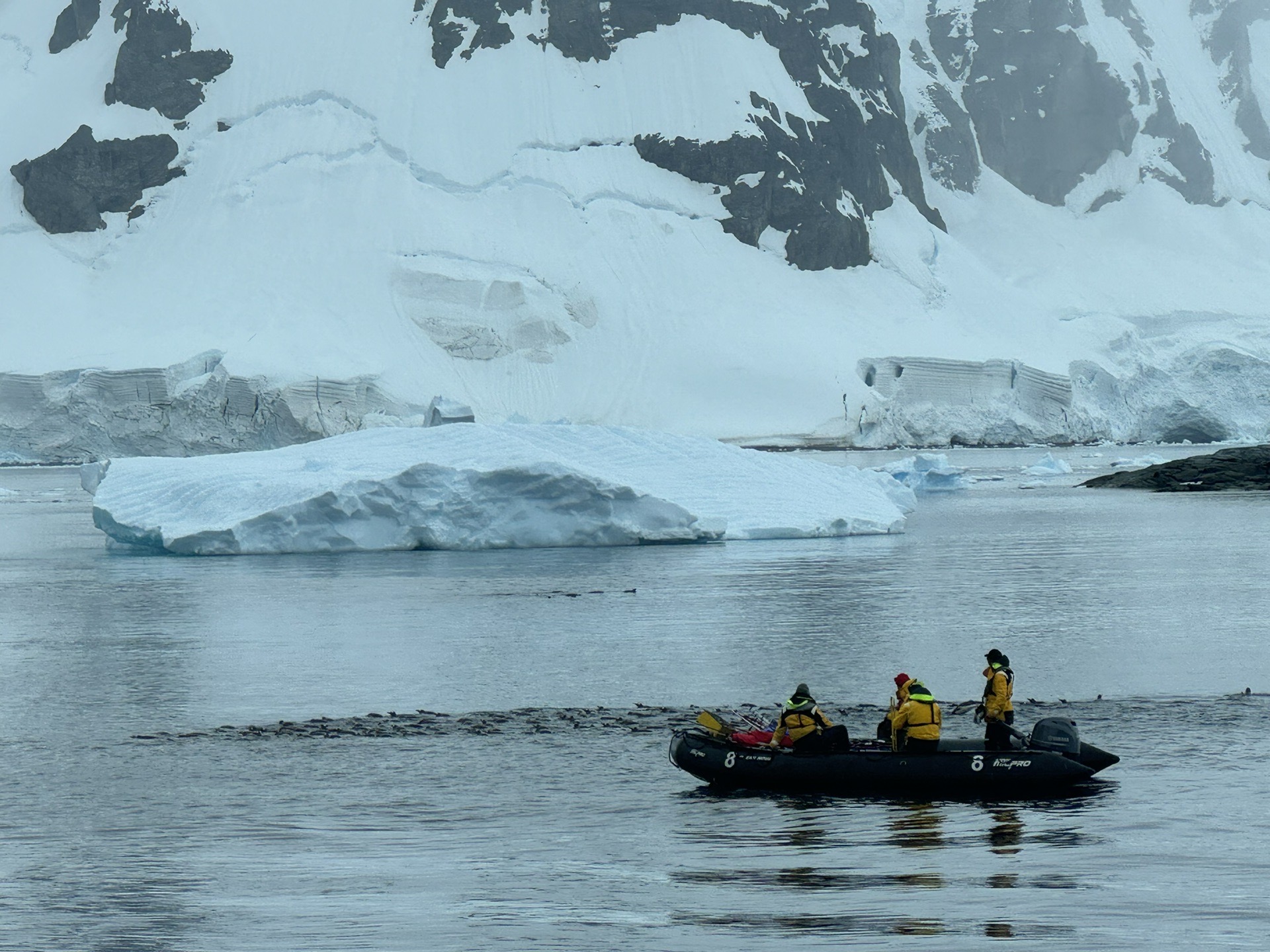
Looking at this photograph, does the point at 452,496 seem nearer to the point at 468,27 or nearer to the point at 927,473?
the point at 927,473

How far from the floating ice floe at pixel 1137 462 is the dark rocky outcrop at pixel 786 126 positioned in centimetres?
3589

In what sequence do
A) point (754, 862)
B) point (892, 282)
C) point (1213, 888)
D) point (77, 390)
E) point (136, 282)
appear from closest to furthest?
point (1213, 888)
point (754, 862)
point (77, 390)
point (136, 282)
point (892, 282)

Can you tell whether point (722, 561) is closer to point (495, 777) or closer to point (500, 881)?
point (495, 777)

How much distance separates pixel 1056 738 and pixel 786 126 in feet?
367

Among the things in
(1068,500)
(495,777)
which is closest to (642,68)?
(1068,500)

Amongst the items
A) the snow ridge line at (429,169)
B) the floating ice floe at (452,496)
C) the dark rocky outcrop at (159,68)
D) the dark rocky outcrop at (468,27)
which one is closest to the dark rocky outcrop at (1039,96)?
the snow ridge line at (429,169)

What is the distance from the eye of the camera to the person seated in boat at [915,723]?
15109mm

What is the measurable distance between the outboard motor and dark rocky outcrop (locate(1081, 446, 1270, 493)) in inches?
2156

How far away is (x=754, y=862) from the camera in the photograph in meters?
12.9

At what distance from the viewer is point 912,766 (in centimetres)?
1501

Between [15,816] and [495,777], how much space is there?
419 centimetres

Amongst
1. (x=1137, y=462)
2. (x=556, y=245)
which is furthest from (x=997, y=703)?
(x=556, y=245)

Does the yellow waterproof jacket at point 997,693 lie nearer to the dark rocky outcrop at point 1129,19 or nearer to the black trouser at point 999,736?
the black trouser at point 999,736

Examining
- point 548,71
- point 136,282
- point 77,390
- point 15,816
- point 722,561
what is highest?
point 548,71
